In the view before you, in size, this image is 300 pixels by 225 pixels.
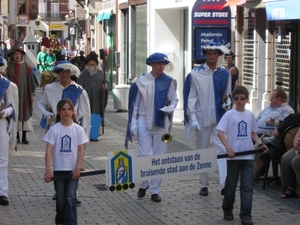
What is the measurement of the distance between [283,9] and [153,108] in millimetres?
6634

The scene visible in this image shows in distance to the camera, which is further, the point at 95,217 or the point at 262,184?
the point at 262,184

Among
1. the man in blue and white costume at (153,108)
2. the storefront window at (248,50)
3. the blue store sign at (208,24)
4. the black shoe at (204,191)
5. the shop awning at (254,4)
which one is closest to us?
the man in blue and white costume at (153,108)

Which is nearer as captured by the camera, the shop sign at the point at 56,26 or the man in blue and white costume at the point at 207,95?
the man in blue and white costume at the point at 207,95

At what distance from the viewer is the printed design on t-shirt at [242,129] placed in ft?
28.0

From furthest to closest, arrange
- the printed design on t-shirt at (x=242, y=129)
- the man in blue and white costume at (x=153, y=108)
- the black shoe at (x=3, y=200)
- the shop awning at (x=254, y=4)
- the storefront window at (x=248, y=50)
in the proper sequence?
1. the storefront window at (x=248, y=50)
2. the shop awning at (x=254, y=4)
3. the man in blue and white costume at (x=153, y=108)
4. the black shoe at (x=3, y=200)
5. the printed design on t-shirt at (x=242, y=129)

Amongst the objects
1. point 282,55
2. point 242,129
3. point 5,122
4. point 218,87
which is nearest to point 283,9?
point 282,55

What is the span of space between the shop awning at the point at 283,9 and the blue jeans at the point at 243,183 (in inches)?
274

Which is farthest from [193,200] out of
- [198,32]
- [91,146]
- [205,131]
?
[198,32]

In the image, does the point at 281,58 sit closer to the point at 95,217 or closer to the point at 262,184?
the point at 262,184

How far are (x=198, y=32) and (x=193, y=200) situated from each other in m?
9.01

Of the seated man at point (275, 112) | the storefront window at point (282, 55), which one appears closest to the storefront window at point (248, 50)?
the storefront window at point (282, 55)

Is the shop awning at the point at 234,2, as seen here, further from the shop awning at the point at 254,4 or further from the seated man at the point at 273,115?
the seated man at the point at 273,115

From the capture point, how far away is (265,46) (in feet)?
63.6

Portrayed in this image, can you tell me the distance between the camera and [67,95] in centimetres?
950
